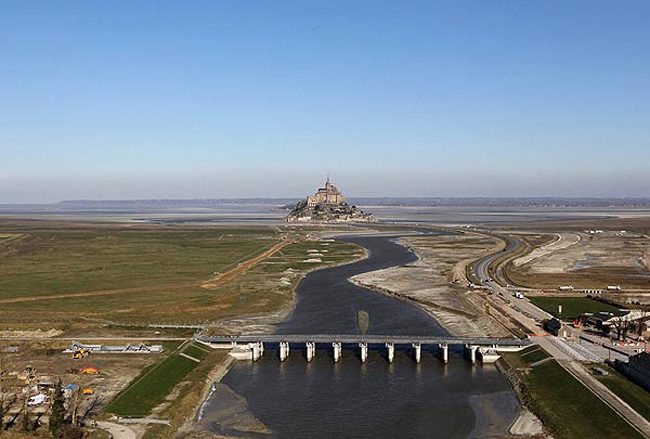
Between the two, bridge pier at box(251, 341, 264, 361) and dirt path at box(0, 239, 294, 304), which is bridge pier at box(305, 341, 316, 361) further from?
dirt path at box(0, 239, 294, 304)

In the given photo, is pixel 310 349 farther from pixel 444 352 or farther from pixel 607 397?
pixel 607 397

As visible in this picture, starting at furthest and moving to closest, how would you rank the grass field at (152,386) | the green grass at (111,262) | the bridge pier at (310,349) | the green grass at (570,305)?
the green grass at (111,262)
the green grass at (570,305)
the bridge pier at (310,349)
the grass field at (152,386)

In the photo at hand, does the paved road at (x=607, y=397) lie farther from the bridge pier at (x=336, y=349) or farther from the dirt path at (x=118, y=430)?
the dirt path at (x=118, y=430)

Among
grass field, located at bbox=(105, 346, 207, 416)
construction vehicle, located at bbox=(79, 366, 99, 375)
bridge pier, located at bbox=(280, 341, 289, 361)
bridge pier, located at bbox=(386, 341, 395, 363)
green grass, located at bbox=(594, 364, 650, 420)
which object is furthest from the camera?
bridge pier, located at bbox=(280, 341, 289, 361)

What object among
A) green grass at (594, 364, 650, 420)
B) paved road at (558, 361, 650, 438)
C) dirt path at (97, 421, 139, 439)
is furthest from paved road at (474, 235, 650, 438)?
dirt path at (97, 421, 139, 439)

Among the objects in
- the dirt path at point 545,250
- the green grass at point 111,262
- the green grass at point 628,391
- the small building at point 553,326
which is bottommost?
the green grass at point 628,391

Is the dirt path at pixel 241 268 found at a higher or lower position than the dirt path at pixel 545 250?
higher

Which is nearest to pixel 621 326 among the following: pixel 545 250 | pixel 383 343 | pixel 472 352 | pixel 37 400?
pixel 472 352

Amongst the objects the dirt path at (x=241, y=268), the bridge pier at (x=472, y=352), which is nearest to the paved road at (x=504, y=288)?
the bridge pier at (x=472, y=352)
